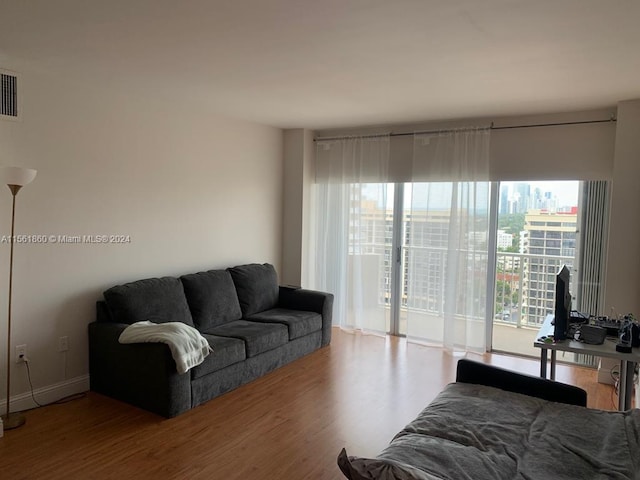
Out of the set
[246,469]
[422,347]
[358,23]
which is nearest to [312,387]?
[246,469]

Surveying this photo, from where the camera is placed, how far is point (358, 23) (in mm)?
2371

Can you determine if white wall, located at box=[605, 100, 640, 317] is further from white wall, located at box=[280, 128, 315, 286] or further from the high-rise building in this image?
white wall, located at box=[280, 128, 315, 286]

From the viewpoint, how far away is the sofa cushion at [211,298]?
14.2 ft

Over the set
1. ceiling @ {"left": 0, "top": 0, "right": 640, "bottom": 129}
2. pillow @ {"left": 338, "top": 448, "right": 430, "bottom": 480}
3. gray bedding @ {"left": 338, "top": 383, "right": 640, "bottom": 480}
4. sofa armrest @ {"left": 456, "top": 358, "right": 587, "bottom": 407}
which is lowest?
gray bedding @ {"left": 338, "top": 383, "right": 640, "bottom": 480}

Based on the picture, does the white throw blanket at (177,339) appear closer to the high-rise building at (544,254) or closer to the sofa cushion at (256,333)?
the sofa cushion at (256,333)

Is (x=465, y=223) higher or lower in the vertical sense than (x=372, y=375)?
higher

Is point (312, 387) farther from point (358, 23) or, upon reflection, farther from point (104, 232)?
point (358, 23)

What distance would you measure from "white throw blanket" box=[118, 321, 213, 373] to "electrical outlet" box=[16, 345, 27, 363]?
680mm

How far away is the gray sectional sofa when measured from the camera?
3400 millimetres

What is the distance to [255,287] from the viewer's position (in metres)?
5.04

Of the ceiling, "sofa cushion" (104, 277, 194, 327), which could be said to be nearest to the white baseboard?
"sofa cushion" (104, 277, 194, 327)

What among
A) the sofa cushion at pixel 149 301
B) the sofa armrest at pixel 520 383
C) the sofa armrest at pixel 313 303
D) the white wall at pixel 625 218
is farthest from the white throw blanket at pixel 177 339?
the white wall at pixel 625 218

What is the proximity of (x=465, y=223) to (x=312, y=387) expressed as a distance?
2.35 metres

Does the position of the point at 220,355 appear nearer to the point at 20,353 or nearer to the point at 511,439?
the point at 20,353
